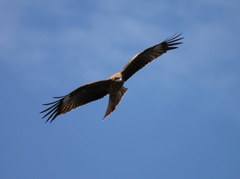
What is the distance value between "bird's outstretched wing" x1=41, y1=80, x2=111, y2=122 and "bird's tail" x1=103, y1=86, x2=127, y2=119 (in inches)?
10.7

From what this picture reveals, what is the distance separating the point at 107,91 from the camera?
9812mm

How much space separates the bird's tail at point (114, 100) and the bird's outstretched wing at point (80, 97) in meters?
0.27

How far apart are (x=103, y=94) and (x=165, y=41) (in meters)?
2.07

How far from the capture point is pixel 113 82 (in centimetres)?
948

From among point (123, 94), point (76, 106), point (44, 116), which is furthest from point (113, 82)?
point (44, 116)

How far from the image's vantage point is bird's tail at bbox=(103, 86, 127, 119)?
954cm

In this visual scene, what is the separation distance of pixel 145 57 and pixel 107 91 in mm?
1285

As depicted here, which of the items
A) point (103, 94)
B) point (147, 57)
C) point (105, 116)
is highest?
point (147, 57)

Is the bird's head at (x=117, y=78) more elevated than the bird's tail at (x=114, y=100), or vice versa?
the bird's head at (x=117, y=78)

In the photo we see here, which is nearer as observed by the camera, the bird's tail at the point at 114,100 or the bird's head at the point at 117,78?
the bird's head at the point at 117,78

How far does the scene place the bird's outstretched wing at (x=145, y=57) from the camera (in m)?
9.84

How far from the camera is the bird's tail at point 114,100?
954 cm

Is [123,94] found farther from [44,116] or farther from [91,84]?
[44,116]

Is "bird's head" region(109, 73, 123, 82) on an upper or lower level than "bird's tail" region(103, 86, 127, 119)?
upper
